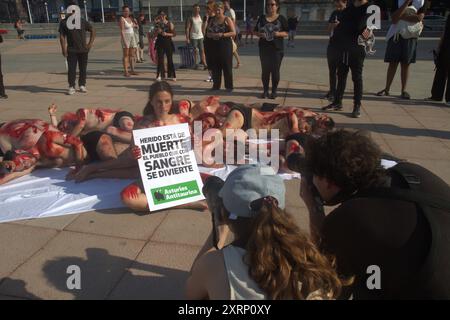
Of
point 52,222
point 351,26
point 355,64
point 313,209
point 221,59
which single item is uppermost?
point 351,26

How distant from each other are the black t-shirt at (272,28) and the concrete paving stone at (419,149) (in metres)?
3.01

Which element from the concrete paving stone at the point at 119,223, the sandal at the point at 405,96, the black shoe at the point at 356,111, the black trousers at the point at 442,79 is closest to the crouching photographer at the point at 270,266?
the concrete paving stone at the point at 119,223

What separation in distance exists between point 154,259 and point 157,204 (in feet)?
2.08

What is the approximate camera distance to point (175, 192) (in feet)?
10.6

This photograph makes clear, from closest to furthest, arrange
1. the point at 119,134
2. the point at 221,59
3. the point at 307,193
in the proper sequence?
the point at 307,193 < the point at 119,134 < the point at 221,59

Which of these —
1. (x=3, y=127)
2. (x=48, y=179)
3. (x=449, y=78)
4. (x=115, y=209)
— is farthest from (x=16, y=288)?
(x=449, y=78)

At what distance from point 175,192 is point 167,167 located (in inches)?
9.3

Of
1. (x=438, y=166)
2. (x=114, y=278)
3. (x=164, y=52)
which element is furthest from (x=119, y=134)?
(x=164, y=52)

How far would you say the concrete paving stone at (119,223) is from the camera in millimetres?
2887

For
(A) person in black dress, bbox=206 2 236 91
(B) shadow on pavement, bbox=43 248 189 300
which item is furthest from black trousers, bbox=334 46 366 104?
(B) shadow on pavement, bbox=43 248 189 300

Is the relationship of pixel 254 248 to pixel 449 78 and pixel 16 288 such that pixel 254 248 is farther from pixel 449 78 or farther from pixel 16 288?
pixel 449 78

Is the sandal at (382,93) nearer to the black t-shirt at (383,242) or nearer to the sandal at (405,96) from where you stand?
the sandal at (405,96)

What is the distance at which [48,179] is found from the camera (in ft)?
12.6

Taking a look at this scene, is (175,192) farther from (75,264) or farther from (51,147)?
(51,147)
